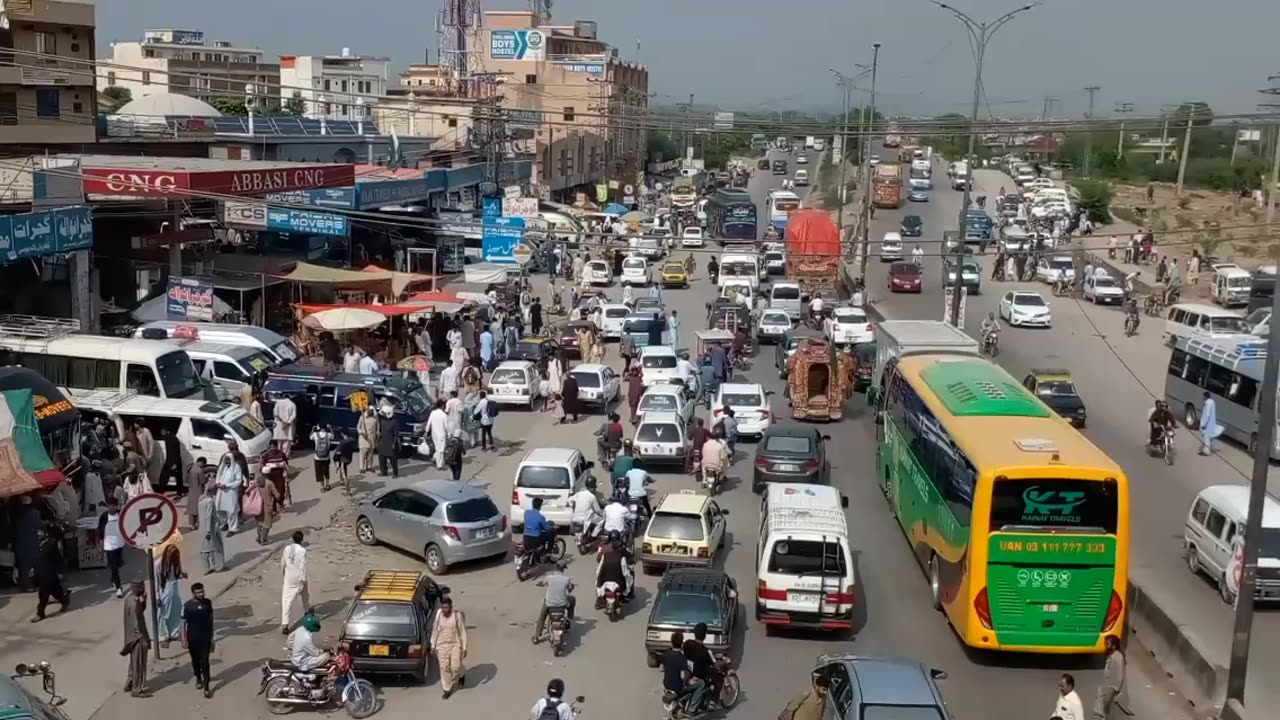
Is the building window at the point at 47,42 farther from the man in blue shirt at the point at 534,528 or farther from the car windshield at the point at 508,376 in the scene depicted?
the man in blue shirt at the point at 534,528

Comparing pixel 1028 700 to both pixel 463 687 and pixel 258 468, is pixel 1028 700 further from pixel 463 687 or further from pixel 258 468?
pixel 258 468

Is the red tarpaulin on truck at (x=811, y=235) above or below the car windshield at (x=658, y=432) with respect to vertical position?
above

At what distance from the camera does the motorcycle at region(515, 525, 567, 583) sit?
18.3 metres

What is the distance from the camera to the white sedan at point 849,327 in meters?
37.5

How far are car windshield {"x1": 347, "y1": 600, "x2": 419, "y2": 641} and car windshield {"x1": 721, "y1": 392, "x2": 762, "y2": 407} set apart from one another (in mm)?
14511

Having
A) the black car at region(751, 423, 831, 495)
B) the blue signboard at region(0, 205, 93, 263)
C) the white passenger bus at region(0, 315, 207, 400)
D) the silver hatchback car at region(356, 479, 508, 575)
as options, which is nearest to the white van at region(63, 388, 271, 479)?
the white passenger bus at region(0, 315, 207, 400)

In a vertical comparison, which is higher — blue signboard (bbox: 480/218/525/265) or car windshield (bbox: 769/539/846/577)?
blue signboard (bbox: 480/218/525/265)

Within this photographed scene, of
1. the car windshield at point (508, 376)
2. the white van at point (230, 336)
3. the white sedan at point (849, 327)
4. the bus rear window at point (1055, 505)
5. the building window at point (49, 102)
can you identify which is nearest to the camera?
the bus rear window at point (1055, 505)

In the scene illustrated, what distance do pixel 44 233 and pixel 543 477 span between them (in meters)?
13.1

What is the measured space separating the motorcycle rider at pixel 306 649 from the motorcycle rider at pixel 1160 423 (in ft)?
62.3

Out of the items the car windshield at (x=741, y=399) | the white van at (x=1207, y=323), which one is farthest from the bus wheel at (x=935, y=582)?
the white van at (x=1207, y=323)

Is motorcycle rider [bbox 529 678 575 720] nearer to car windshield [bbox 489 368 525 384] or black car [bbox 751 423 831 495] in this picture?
black car [bbox 751 423 831 495]

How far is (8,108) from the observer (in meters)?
48.5

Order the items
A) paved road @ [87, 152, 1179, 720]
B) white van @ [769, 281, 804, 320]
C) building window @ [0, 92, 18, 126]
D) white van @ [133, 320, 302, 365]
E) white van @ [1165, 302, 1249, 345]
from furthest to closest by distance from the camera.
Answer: building window @ [0, 92, 18, 126] < white van @ [769, 281, 804, 320] < white van @ [1165, 302, 1249, 345] < white van @ [133, 320, 302, 365] < paved road @ [87, 152, 1179, 720]
